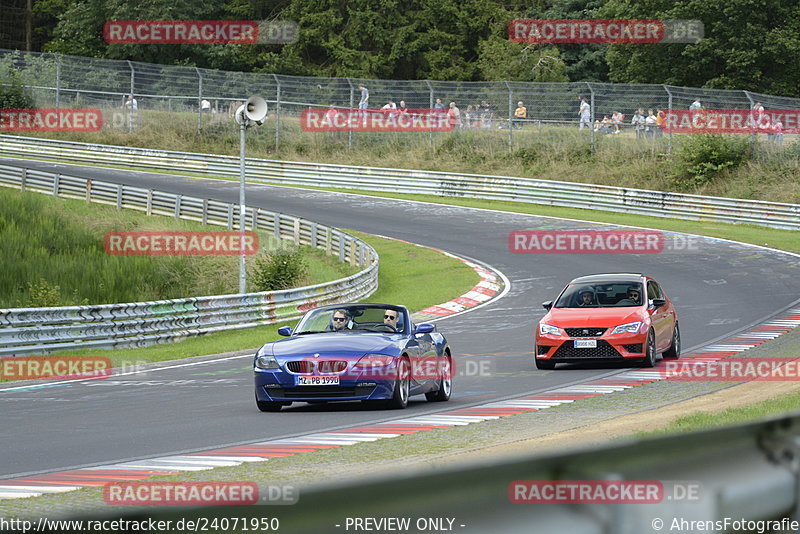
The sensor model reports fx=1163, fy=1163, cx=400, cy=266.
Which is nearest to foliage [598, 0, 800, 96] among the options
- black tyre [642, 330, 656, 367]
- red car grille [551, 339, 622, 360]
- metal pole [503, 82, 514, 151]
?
metal pole [503, 82, 514, 151]

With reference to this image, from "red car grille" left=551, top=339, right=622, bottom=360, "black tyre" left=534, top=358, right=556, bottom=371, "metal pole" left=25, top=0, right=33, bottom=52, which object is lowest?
"black tyre" left=534, top=358, right=556, bottom=371

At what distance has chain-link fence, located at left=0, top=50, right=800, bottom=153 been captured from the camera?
45.3m

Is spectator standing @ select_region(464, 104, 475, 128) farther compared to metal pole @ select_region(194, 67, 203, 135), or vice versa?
metal pole @ select_region(194, 67, 203, 135)

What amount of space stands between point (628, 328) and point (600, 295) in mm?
1497

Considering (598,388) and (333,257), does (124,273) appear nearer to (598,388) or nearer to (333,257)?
(333,257)

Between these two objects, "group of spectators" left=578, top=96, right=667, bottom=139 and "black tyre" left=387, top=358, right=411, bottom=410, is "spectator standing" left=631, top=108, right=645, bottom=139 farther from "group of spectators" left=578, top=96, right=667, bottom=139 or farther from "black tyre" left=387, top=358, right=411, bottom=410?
"black tyre" left=387, top=358, right=411, bottom=410

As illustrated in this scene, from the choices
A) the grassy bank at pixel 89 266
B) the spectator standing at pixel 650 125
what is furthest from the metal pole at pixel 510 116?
the grassy bank at pixel 89 266

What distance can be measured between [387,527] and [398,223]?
38576 mm

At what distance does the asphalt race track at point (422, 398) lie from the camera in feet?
37.6

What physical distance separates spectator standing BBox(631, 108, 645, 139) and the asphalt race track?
722 cm

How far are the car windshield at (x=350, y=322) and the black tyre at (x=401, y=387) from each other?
0.65 meters

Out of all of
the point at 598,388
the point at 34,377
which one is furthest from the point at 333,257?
the point at 598,388

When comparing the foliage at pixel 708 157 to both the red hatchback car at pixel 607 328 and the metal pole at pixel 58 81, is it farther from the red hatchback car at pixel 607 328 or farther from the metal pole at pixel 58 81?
the metal pole at pixel 58 81

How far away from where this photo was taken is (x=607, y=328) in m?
16.9
